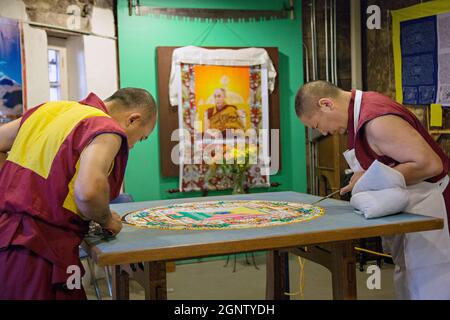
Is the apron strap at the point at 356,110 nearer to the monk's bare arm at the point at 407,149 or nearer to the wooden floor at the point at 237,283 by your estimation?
the monk's bare arm at the point at 407,149

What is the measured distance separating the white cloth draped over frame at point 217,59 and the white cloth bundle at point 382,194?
292cm

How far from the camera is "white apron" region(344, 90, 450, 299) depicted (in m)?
2.24

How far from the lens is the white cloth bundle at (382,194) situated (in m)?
2.10

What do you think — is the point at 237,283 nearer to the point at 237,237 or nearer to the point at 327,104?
the point at 327,104

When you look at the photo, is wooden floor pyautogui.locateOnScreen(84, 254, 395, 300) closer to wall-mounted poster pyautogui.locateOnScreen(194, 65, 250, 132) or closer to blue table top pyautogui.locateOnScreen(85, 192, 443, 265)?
wall-mounted poster pyautogui.locateOnScreen(194, 65, 250, 132)

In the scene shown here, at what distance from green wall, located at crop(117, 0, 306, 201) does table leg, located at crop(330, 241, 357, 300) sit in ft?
9.53

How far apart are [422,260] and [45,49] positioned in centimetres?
320


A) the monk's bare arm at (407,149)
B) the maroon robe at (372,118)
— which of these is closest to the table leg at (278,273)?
→ the maroon robe at (372,118)

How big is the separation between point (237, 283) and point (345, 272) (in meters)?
2.35

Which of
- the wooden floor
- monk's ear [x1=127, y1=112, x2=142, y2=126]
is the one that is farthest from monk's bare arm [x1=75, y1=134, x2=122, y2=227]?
the wooden floor

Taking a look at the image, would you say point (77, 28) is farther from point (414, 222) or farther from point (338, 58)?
point (414, 222)

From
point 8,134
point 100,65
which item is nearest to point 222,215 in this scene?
point 8,134

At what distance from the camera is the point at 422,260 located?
7.39 feet
